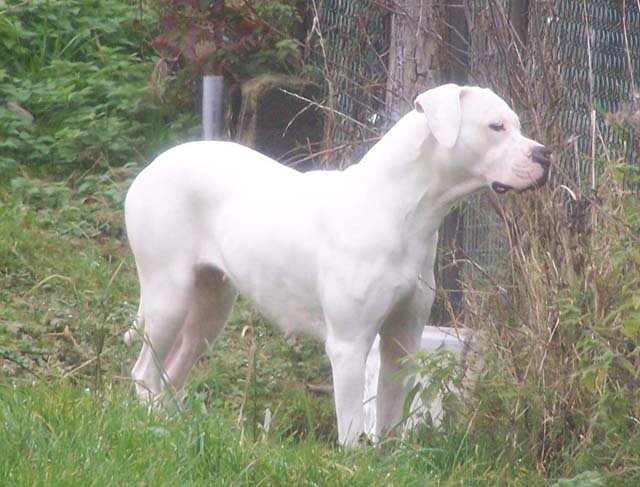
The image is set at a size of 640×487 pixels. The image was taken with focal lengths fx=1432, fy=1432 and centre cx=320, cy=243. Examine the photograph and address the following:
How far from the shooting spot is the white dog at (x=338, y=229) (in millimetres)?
4949

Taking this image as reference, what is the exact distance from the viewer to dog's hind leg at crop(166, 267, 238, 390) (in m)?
5.98

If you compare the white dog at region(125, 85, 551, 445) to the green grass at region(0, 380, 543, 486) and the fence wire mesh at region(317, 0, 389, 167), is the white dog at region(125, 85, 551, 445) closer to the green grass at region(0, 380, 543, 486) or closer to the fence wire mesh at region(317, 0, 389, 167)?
the green grass at region(0, 380, 543, 486)

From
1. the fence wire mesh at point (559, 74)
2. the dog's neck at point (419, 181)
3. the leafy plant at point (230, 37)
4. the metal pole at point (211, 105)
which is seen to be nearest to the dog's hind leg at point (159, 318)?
the dog's neck at point (419, 181)

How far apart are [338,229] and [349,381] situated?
538mm

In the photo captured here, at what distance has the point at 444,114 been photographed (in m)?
4.89

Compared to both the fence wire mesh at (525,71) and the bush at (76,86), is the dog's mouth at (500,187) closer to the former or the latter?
the fence wire mesh at (525,71)

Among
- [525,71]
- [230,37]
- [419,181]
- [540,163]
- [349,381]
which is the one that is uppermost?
[525,71]

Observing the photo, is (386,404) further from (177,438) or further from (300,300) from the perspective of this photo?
(177,438)

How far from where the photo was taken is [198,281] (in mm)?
5891

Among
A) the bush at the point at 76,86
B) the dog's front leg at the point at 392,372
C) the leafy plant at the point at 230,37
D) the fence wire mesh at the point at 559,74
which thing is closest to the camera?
the dog's front leg at the point at 392,372

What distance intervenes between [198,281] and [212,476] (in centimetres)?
191

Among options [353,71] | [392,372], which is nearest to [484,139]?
[392,372]

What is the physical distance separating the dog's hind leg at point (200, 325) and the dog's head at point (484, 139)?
1415mm

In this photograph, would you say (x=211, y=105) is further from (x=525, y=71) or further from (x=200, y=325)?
(x=525, y=71)
